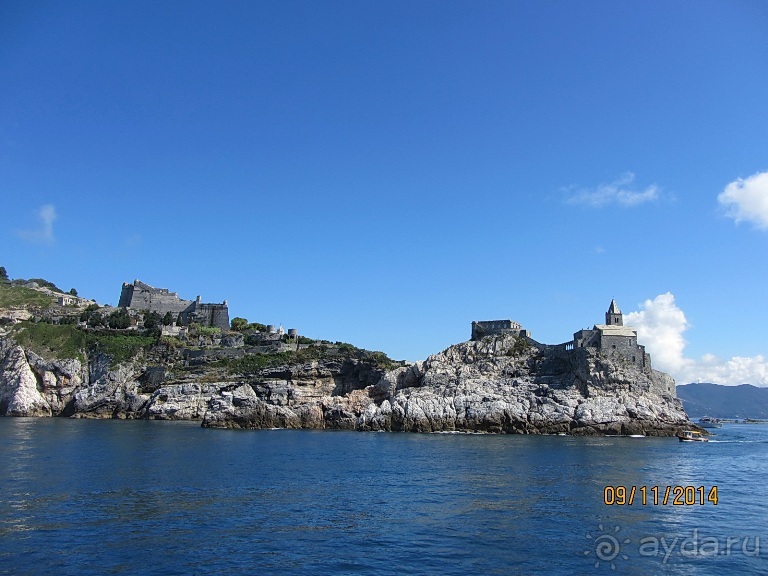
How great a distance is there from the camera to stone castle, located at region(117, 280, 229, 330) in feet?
382

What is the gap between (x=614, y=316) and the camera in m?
78.4

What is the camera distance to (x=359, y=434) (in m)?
64.2

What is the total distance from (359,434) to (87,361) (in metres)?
48.1

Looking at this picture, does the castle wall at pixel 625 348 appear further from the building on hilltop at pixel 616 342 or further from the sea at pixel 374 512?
the sea at pixel 374 512

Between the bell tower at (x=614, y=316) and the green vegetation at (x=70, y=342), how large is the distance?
2687 inches

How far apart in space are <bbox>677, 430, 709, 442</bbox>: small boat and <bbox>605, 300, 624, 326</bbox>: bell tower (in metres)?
16.7

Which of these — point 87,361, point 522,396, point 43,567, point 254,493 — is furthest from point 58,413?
point 43,567

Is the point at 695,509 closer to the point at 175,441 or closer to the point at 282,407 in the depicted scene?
the point at 175,441

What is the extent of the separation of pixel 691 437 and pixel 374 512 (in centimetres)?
5104

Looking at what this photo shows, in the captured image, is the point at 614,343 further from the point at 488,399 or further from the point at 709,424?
the point at 709,424

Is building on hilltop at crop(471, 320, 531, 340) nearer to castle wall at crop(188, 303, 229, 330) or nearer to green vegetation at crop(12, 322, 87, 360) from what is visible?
castle wall at crop(188, 303, 229, 330)

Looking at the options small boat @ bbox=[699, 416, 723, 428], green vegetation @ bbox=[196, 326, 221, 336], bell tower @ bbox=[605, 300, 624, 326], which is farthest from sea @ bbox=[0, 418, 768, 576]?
small boat @ bbox=[699, 416, 723, 428]
